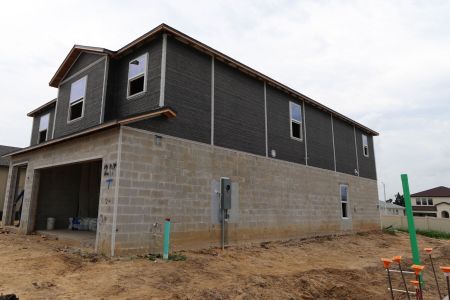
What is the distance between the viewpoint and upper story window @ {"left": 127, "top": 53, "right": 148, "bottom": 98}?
11.7 metres

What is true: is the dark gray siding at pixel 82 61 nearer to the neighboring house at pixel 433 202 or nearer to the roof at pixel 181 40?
the roof at pixel 181 40

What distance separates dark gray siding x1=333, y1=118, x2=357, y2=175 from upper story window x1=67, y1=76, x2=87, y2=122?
47.9 ft

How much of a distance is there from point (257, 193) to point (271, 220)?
1444mm

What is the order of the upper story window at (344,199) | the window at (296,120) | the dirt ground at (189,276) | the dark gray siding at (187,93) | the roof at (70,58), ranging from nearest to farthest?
the dirt ground at (189,276)
the dark gray siding at (187,93)
the roof at (70,58)
the window at (296,120)
the upper story window at (344,199)

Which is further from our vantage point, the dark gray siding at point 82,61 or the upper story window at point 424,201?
the upper story window at point 424,201

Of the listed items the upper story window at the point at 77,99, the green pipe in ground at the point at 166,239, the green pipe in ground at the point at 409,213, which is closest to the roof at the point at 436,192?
the green pipe in ground at the point at 409,213

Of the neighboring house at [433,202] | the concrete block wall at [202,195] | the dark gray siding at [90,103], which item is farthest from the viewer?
the neighboring house at [433,202]

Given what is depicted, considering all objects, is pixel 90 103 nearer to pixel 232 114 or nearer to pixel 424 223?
pixel 232 114

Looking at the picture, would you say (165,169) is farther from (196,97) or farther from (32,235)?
(32,235)

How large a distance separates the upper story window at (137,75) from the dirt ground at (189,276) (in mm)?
5828

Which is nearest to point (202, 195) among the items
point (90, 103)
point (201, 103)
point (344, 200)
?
point (201, 103)

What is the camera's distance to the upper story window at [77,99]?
45.8 feet

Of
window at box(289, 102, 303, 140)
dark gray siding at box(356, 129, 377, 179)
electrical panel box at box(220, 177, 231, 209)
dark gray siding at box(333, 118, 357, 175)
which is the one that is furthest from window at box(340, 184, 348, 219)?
electrical panel box at box(220, 177, 231, 209)

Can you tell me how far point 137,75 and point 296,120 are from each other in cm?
880
